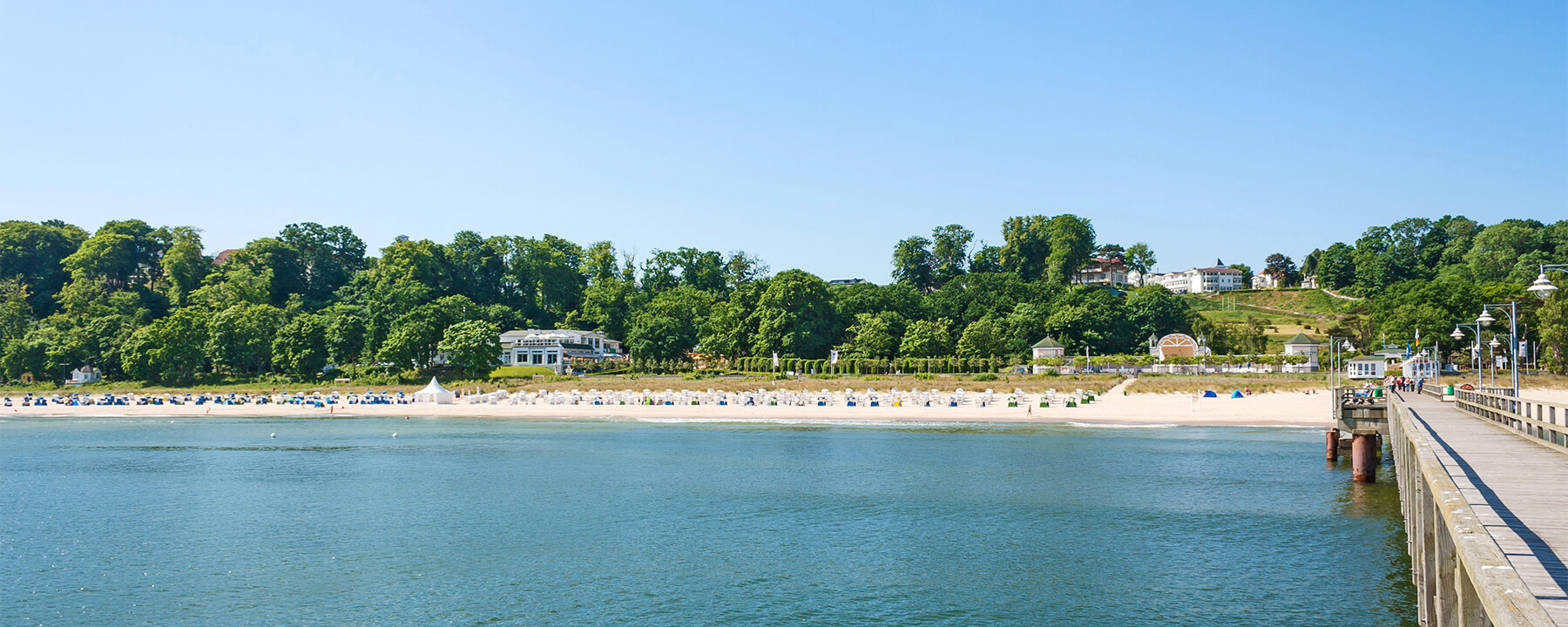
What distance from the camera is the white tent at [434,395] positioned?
259 feet

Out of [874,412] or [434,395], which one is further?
[434,395]

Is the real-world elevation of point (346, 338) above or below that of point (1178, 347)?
above

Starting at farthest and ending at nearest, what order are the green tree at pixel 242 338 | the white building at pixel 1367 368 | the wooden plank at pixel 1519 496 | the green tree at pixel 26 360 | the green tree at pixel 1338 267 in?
the green tree at pixel 1338 267
the green tree at pixel 26 360
the green tree at pixel 242 338
the white building at pixel 1367 368
the wooden plank at pixel 1519 496

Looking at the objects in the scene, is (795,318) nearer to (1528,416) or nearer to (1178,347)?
(1178,347)

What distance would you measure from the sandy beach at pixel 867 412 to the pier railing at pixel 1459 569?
40.7 metres

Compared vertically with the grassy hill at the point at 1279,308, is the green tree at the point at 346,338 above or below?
below

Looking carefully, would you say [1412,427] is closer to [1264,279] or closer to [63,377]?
[63,377]

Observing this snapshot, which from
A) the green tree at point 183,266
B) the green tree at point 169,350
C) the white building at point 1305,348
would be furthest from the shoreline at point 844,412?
the green tree at point 183,266

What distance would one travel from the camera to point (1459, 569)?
874cm

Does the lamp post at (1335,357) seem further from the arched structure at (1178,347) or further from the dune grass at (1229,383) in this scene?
the arched structure at (1178,347)

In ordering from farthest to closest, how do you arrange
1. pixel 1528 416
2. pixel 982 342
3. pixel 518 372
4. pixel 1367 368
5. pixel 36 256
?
pixel 36 256
pixel 518 372
pixel 982 342
pixel 1367 368
pixel 1528 416

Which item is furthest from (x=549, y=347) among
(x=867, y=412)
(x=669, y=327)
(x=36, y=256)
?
(x=36, y=256)

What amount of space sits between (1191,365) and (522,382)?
58.2m

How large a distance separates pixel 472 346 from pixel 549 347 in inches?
718
